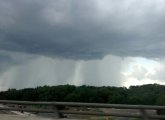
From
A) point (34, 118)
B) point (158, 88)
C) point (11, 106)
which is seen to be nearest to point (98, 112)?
point (34, 118)

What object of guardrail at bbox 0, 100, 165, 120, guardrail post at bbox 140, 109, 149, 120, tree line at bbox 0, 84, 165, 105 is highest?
tree line at bbox 0, 84, 165, 105

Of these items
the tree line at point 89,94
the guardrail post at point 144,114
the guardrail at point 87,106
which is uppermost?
the tree line at point 89,94

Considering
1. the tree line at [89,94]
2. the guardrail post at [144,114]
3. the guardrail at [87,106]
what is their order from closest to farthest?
the guardrail at [87,106]
the guardrail post at [144,114]
the tree line at [89,94]

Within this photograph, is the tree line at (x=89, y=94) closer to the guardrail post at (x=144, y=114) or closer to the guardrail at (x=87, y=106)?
the guardrail at (x=87, y=106)

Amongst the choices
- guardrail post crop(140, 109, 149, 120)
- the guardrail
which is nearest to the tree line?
the guardrail

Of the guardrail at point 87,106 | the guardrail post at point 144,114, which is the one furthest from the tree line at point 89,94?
the guardrail post at point 144,114

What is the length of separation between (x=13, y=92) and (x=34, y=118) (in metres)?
59.1

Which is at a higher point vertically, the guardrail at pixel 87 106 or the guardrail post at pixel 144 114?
the guardrail at pixel 87 106

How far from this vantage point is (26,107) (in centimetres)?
1883

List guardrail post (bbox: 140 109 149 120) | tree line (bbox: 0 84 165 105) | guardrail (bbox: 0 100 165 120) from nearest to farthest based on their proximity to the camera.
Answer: guardrail (bbox: 0 100 165 120)
guardrail post (bbox: 140 109 149 120)
tree line (bbox: 0 84 165 105)

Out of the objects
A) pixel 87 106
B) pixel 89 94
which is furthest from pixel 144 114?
pixel 89 94

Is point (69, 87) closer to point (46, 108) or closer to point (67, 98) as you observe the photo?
point (67, 98)

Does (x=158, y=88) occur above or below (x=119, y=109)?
above

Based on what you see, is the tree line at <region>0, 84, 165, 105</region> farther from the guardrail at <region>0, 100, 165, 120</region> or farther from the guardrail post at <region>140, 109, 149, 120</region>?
the guardrail post at <region>140, 109, 149, 120</region>
